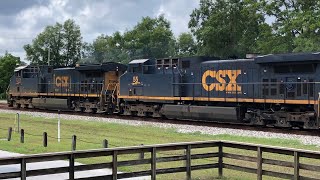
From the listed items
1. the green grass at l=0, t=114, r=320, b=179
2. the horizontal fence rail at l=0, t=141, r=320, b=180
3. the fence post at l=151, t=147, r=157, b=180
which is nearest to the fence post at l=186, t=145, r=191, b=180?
the horizontal fence rail at l=0, t=141, r=320, b=180

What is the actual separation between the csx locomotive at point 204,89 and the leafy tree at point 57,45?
50931 millimetres

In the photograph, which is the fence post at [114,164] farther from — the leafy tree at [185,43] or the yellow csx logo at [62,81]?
the leafy tree at [185,43]

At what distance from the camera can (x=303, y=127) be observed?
2003 cm

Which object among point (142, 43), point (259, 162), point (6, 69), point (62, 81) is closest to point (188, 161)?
point (259, 162)

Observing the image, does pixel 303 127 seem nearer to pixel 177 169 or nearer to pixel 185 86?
pixel 185 86

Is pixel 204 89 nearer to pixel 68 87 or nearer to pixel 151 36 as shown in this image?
pixel 68 87

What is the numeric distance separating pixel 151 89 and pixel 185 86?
7.95 ft

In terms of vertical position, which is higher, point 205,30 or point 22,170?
point 205,30

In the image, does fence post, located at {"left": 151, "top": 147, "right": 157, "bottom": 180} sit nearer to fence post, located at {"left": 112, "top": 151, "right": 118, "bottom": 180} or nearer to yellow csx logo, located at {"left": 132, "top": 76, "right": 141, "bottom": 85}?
fence post, located at {"left": 112, "top": 151, "right": 118, "bottom": 180}

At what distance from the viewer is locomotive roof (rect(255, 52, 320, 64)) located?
19.5 meters

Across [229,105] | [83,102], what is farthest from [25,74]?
[229,105]

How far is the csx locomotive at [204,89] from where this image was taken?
20.3 metres

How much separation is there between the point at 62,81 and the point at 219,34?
26751mm

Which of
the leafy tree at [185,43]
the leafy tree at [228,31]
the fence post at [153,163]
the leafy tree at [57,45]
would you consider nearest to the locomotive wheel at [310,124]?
the fence post at [153,163]
